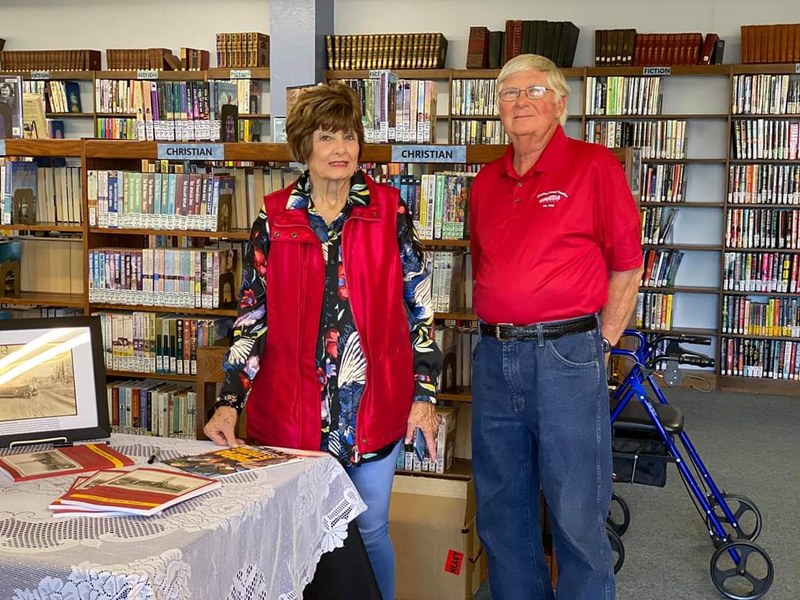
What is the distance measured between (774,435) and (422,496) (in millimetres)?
3362

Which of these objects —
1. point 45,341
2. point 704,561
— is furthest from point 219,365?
point 704,561

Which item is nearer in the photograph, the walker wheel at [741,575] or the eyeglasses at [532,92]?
the eyeglasses at [532,92]

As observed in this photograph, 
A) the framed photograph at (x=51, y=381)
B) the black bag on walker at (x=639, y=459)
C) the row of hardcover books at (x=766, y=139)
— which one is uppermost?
the row of hardcover books at (x=766, y=139)

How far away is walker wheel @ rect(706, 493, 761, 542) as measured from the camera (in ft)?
11.4

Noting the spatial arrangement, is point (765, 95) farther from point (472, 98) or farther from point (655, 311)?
point (472, 98)

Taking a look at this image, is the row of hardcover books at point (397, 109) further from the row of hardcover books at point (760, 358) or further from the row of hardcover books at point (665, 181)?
the row of hardcover books at point (760, 358)

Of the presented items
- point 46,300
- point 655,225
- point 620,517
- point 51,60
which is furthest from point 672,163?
point 51,60

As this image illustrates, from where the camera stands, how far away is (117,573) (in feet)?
4.55

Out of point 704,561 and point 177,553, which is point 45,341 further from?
point 704,561

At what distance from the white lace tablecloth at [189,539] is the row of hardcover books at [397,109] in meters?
1.76

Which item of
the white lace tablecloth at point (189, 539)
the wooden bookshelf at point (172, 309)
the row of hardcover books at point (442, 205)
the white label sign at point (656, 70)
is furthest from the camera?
the white label sign at point (656, 70)

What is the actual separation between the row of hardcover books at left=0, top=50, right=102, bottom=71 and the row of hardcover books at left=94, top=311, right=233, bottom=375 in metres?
5.36

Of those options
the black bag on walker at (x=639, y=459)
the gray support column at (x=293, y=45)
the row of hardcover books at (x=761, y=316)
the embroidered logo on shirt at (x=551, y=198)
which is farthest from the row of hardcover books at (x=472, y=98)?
the embroidered logo on shirt at (x=551, y=198)

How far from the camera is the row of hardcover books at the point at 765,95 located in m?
6.79
